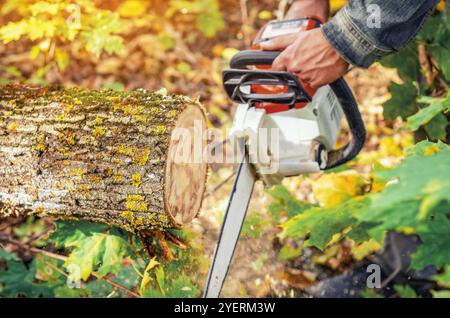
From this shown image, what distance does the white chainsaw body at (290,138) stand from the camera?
7.32 ft

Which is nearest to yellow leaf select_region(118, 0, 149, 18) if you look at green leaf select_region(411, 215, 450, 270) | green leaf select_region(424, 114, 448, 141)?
green leaf select_region(424, 114, 448, 141)

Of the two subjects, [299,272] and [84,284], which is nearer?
[84,284]

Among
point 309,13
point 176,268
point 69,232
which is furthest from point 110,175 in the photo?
point 309,13

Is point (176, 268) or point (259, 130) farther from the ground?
point (259, 130)

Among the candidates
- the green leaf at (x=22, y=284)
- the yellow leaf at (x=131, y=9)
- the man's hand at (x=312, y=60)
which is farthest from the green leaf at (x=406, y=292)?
the yellow leaf at (x=131, y=9)

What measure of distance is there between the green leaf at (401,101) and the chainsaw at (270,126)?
1.33 ft

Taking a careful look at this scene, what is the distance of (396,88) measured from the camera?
2.79 meters

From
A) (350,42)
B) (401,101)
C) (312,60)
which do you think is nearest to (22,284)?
(312,60)

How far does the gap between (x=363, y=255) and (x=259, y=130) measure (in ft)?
4.81

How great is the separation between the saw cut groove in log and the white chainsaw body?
32cm

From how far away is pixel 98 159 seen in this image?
198 cm

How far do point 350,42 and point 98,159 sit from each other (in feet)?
3.80

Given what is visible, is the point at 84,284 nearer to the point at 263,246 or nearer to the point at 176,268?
the point at 176,268

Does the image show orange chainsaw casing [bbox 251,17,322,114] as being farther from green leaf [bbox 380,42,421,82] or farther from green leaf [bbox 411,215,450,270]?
green leaf [bbox 411,215,450,270]
